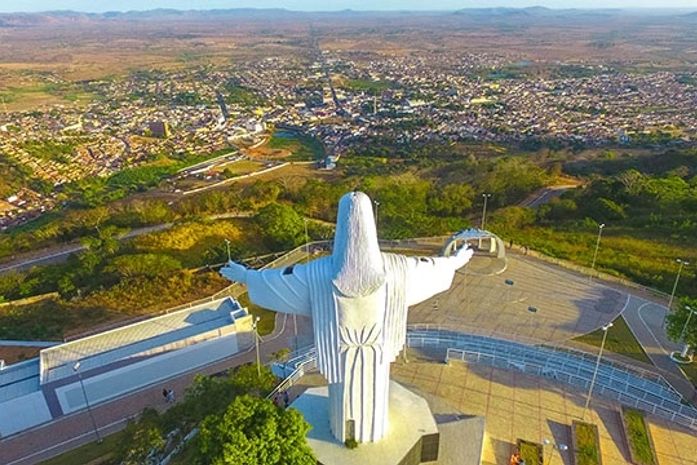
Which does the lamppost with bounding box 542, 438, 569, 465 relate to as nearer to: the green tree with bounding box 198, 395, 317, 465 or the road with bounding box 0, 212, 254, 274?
the green tree with bounding box 198, 395, 317, 465

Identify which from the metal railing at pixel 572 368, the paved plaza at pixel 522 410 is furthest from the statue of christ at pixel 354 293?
the metal railing at pixel 572 368

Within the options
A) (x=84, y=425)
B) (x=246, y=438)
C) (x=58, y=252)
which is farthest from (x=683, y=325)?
(x=58, y=252)

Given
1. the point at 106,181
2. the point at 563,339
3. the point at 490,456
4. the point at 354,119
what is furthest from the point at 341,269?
the point at 354,119

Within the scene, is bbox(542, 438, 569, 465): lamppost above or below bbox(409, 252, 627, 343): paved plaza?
above

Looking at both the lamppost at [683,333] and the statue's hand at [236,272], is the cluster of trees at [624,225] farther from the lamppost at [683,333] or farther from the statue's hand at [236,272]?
the statue's hand at [236,272]

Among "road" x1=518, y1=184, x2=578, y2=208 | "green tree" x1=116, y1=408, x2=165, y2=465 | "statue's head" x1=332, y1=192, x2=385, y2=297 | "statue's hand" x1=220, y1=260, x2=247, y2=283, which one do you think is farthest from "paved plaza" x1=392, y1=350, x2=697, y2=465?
"road" x1=518, y1=184, x2=578, y2=208

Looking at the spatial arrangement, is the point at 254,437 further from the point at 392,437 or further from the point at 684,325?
the point at 684,325
